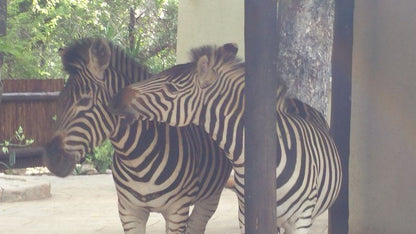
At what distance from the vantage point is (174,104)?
5094 mm

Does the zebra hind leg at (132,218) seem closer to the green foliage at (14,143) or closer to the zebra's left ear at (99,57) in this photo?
the zebra's left ear at (99,57)

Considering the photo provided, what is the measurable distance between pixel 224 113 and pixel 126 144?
A: 0.81m

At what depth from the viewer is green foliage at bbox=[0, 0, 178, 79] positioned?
22.4 m

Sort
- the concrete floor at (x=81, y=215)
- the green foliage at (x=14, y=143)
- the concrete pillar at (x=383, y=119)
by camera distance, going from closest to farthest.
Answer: the concrete pillar at (x=383, y=119)
the concrete floor at (x=81, y=215)
the green foliage at (x=14, y=143)

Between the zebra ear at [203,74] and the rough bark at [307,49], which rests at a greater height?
the rough bark at [307,49]

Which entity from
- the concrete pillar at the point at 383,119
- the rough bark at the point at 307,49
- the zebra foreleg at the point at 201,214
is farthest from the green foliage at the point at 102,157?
the zebra foreleg at the point at 201,214

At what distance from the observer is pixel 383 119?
711 cm

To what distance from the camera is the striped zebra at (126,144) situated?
530 cm

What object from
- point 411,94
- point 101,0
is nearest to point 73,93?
point 411,94

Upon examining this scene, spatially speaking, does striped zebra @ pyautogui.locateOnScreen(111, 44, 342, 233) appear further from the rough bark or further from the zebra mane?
the rough bark

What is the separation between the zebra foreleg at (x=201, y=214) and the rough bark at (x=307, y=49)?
1981 mm

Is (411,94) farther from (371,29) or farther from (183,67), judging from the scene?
(183,67)

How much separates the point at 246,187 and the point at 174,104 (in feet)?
2.71

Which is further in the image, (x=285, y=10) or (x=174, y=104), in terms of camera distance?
(x=285, y=10)
